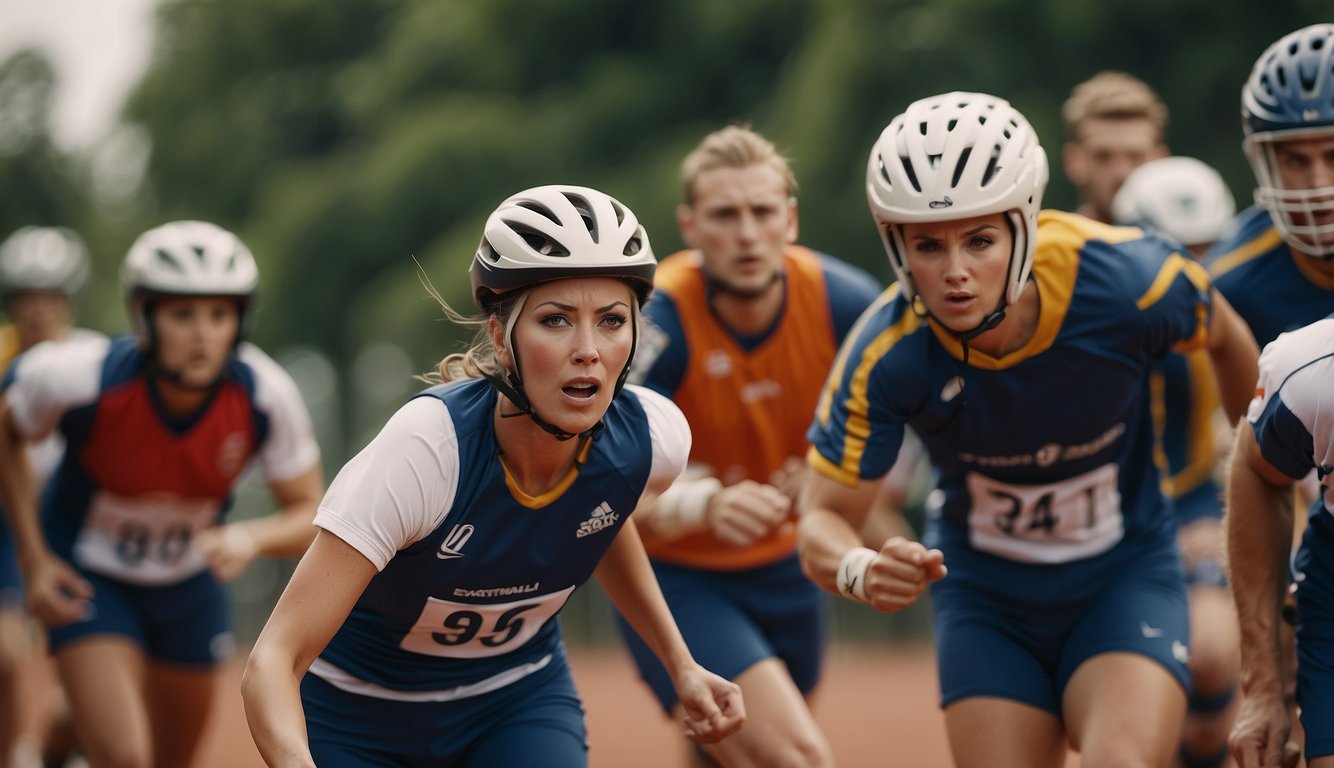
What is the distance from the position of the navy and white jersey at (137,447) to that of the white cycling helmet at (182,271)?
0.83 ft

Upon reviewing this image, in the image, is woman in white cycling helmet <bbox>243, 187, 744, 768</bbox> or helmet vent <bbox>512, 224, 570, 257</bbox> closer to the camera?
woman in white cycling helmet <bbox>243, 187, 744, 768</bbox>

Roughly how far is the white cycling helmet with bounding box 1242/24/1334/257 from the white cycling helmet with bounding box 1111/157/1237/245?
283cm

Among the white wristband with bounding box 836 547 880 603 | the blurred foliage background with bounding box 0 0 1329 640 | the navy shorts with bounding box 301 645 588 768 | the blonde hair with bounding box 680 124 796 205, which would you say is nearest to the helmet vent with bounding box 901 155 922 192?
the white wristband with bounding box 836 547 880 603

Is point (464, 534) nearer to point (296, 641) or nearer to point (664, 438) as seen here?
point (296, 641)

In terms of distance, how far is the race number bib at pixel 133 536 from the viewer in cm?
819

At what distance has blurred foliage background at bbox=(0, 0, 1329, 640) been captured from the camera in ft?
66.0

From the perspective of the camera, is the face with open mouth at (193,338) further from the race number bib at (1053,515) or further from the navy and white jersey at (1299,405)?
the navy and white jersey at (1299,405)

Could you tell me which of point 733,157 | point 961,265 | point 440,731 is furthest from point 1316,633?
point 733,157

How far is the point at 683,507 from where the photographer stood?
652cm

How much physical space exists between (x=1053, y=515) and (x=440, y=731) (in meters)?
2.23

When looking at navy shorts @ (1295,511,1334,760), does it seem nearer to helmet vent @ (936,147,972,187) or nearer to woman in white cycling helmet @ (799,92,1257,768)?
woman in white cycling helmet @ (799,92,1257,768)

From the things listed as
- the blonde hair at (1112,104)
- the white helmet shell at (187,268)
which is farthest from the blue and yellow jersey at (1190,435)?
the white helmet shell at (187,268)

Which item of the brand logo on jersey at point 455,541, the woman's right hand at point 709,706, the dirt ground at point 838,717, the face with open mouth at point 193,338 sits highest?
the brand logo on jersey at point 455,541

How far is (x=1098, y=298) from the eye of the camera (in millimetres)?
5699
